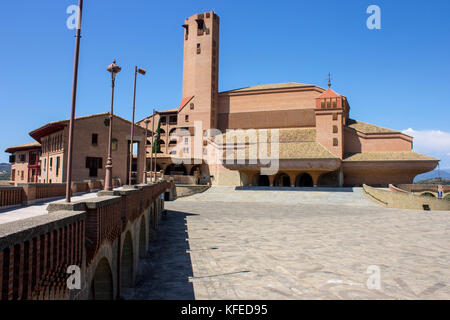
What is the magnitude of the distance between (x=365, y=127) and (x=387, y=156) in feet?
25.4

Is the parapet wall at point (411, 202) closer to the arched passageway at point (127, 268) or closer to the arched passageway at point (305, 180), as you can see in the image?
the arched passageway at point (305, 180)

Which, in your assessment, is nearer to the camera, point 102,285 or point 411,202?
point 102,285

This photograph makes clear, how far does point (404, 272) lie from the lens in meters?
12.9

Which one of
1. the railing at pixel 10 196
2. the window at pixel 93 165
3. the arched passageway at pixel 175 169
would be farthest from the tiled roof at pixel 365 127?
the railing at pixel 10 196

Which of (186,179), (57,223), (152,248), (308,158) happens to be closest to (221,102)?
(186,179)

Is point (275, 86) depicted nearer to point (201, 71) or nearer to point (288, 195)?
point (201, 71)

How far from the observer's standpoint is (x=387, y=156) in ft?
160

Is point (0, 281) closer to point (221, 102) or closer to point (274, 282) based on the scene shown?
point (274, 282)

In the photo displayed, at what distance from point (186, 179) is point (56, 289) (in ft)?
156

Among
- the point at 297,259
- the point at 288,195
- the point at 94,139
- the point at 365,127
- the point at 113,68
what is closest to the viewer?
the point at 113,68

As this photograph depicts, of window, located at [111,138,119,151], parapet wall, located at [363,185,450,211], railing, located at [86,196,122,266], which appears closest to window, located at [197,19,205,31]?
window, located at [111,138,119,151]

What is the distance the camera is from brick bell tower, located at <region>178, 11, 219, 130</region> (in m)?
60.7

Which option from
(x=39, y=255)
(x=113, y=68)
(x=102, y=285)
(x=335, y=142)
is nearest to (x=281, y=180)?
(x=335, y=142)

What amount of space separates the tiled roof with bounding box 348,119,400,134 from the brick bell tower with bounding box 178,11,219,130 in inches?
966
